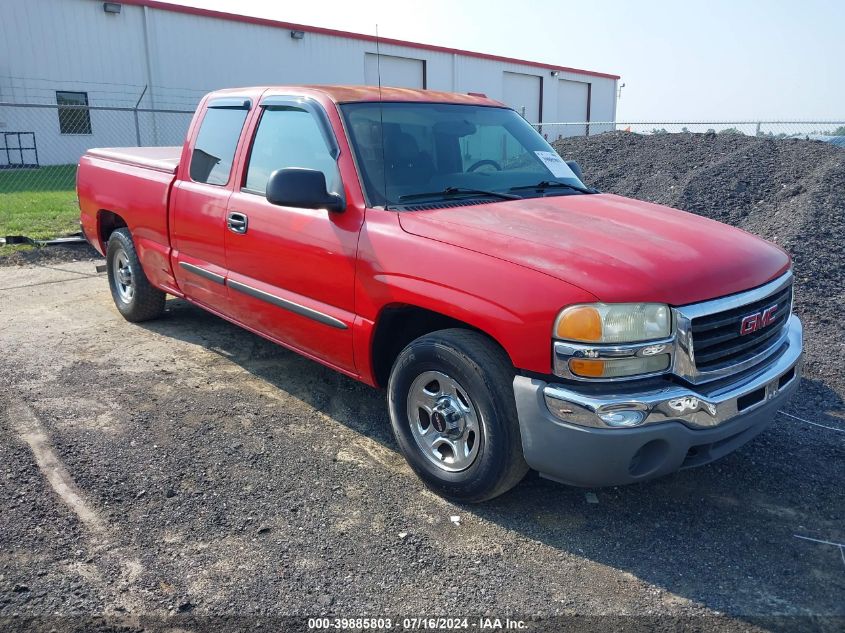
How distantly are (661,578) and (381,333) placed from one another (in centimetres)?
173

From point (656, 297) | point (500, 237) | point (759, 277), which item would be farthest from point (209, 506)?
point (759, 277)

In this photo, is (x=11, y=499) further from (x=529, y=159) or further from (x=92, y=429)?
(x=529, y=159)

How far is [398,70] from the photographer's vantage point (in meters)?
29.2

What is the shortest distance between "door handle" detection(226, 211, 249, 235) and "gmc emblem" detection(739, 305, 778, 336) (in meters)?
2.85

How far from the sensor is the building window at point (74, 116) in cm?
2247

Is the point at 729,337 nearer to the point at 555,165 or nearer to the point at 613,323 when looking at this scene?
the point at 613,323

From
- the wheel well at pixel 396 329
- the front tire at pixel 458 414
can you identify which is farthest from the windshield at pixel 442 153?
the front tire at pixel 458 414

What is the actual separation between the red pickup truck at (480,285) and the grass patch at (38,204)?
6.63m

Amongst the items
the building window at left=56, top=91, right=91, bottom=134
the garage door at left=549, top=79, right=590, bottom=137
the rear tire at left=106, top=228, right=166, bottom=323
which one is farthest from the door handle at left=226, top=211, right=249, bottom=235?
the garage door at left=549, top=79, right=590, bottom=137

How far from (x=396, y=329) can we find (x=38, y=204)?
1154cm

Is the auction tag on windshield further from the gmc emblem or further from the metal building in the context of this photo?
the metal building

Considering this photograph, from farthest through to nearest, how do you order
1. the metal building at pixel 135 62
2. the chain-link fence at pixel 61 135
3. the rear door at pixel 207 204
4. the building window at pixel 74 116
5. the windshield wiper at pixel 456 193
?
the building window at pixel 74 116 → the metal building at pixel 135 62 → the chain-link fence at pixel 61 135 → the rear door at pixel 207 204 → the windshield wiper at pixel 456 193

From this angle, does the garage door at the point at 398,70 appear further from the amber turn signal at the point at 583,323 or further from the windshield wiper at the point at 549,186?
the amber turn signal at the point at 583,323

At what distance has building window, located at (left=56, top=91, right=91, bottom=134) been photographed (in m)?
22.5
